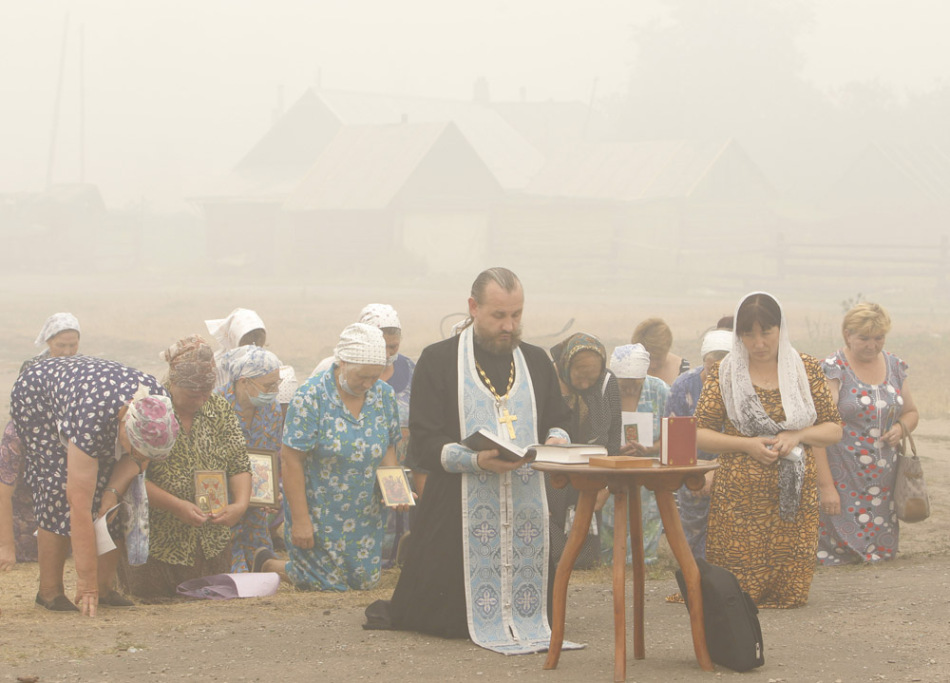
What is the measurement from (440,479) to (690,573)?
120 cm

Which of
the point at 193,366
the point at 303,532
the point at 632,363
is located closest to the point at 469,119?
the point at 632,363

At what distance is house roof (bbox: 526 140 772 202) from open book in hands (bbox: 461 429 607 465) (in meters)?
42.6

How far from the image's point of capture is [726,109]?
68.3 m

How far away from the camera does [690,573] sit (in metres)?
4.98

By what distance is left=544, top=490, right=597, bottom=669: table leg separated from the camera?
496 cm

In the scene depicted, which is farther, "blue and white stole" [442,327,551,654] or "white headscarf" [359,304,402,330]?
"white headscarf" [359,304,402,330]

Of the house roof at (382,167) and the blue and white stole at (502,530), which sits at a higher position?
the house roof at (382,167)

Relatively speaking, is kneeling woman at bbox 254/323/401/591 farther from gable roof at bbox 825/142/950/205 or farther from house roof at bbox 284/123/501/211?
gable roof at bbox 825/142/950/205

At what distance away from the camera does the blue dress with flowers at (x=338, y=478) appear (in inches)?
258

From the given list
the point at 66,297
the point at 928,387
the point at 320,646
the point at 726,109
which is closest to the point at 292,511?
the point at 320,646

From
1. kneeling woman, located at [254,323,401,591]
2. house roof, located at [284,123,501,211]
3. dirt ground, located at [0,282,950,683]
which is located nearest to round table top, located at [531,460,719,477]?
dirt ground, located at [0,282,950,683]

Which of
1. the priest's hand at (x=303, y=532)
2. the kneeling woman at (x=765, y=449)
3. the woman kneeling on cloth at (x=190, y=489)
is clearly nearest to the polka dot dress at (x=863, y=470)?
the kneeling woman at (x=765, y=449)

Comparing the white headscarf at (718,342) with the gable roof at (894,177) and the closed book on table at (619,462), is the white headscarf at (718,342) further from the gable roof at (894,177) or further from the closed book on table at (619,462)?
the gable roof at (894,177)

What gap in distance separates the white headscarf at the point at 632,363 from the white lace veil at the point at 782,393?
5.52ft
